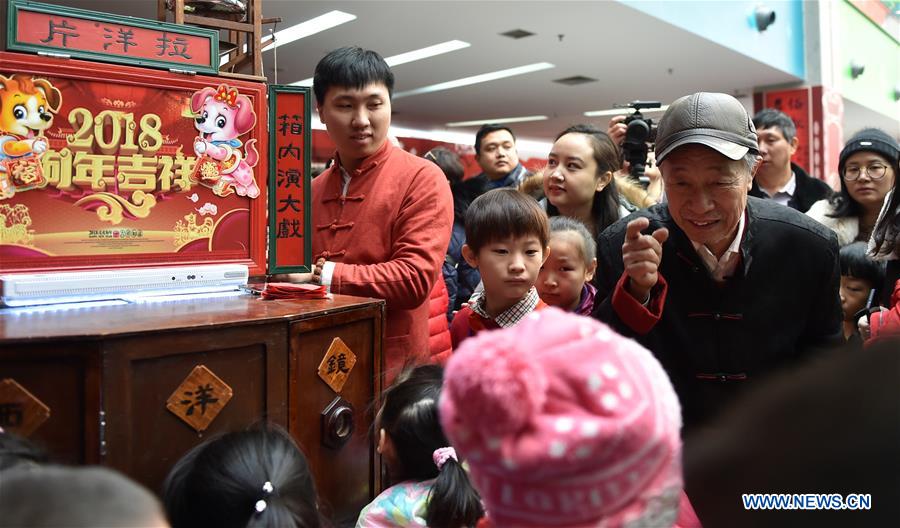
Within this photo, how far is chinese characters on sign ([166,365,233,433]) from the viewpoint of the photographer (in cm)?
118

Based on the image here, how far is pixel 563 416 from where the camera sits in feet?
1.90

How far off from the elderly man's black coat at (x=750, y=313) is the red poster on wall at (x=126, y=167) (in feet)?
2.91

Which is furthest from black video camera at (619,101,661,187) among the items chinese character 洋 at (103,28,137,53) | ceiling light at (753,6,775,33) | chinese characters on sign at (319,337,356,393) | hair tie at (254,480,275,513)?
ceiling light at (753,6,775,33)

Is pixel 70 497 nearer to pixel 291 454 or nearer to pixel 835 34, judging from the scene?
pixel 291 454

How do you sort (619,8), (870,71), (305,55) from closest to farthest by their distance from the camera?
1. (619,8)
2. (305,55)
3. (870,71)

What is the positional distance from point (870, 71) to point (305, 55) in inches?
346

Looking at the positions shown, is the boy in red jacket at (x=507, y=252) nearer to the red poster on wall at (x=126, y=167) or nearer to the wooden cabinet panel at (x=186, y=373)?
the wooden cabinet panel at (x=186, y=373)

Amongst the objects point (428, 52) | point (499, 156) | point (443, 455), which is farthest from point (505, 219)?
point (428, 52)

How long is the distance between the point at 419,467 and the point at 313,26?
655cm

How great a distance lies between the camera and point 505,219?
6.00ft

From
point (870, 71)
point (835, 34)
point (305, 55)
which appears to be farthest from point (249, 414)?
point (870, 71)

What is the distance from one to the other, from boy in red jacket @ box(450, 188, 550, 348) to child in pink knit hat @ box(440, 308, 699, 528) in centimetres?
118

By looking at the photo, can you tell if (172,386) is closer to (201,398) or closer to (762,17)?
(201,398)

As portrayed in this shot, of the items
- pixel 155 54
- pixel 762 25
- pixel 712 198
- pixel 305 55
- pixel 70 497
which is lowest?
pixel 70 497
